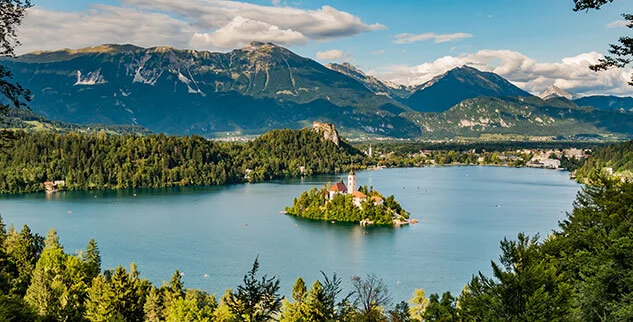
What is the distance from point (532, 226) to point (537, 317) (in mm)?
44458

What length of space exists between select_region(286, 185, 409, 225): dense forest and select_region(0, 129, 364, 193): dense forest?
39.9 metres

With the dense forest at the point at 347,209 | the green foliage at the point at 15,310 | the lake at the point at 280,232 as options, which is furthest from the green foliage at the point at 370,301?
the dense forest at the point at 347,209

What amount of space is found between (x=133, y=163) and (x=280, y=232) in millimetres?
54829

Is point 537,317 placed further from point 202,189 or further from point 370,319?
point 202,189

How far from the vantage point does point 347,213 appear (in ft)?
191

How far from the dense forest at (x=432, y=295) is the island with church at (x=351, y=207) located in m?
31.5

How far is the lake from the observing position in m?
36.8

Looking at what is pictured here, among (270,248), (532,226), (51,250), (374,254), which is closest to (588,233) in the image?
(51,250)

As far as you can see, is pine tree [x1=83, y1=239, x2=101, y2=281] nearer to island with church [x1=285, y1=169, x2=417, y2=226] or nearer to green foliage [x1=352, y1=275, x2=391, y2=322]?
green foliage [x1=352, y1=275, x2=391, y2=322]

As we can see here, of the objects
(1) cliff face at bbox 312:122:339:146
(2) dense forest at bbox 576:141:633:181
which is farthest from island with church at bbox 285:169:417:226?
(1) cliff face at bbox 312:122:339:146

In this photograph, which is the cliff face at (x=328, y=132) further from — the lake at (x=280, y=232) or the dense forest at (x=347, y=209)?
the dense forest at (x=347, y=209)

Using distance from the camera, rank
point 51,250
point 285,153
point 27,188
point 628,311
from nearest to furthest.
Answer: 1. point 628,311
2. point 51,250
3. point 27,188
4. point 285,153

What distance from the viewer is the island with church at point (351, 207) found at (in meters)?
56.5

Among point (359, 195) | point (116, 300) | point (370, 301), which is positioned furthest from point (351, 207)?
point (370, 301)
